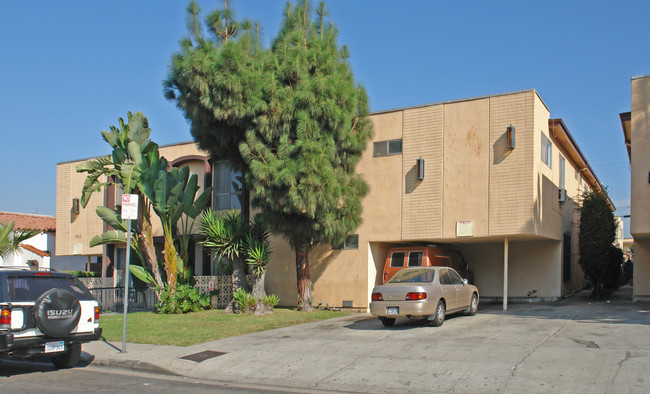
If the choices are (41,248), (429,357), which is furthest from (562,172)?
(41,248)

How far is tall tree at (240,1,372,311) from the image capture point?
56.7ft

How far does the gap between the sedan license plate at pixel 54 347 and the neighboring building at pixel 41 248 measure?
20929mm

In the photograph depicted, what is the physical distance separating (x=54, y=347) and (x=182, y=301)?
9871 mm

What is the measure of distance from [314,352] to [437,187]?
8639mm

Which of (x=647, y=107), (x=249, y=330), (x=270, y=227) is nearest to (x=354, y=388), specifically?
(x=249, y=330)

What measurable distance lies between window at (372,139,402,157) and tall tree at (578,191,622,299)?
7.48 metres

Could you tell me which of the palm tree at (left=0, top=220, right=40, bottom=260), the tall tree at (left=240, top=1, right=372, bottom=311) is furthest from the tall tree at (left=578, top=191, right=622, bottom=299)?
the palm tree at (left=0, top=220, right=40, bottom=260)

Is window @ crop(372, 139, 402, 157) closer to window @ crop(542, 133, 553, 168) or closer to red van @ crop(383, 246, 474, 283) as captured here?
red van @ crop(383, 246, 474, 283)

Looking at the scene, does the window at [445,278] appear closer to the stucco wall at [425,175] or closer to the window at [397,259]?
the window at [397,259]

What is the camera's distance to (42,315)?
10.1m

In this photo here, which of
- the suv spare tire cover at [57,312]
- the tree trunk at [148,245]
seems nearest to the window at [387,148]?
the tree trunk at [148,245]

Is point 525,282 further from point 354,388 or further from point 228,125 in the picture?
point 354,388

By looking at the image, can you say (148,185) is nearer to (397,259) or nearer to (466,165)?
(397,259)

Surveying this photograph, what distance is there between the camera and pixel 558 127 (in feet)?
67.3
